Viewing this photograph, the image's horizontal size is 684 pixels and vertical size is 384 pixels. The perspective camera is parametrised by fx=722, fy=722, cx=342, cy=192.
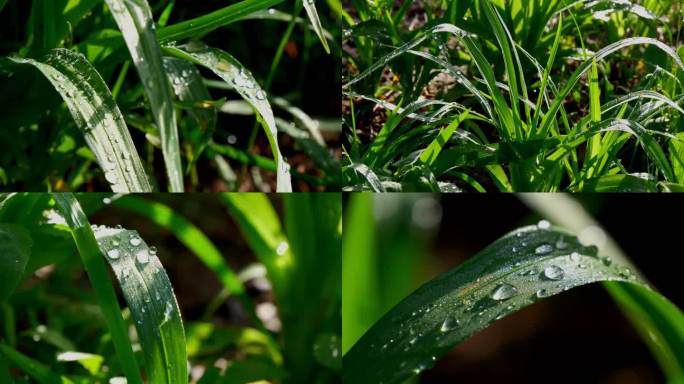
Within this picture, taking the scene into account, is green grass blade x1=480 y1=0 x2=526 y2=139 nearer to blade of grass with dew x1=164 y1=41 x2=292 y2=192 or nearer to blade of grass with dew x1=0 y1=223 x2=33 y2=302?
blade of grass with dew x1=164 y1=41 x2=292 y2=192

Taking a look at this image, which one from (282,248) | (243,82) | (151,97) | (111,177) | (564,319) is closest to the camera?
(151,97)

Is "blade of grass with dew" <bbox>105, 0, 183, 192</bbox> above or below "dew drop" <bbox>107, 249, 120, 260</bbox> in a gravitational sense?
above

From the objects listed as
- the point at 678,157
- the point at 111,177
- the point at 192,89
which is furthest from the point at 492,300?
the point at 192,89

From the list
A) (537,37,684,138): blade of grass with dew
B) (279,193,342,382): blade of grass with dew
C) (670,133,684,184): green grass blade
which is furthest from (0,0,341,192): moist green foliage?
(670,133,684,184): green grass blade

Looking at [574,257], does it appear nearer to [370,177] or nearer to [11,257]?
[370,177]

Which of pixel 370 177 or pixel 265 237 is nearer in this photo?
pixel 370 177

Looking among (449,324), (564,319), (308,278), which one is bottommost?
(564,319)

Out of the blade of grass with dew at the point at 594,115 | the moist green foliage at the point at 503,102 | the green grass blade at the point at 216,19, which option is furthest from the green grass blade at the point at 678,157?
the green grass blade at the point at 216,19
